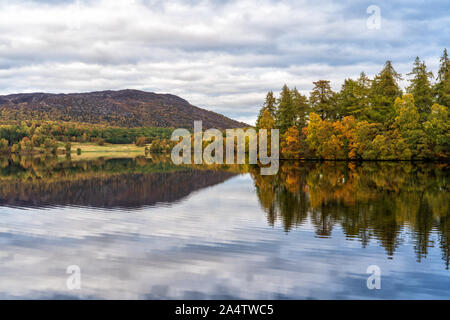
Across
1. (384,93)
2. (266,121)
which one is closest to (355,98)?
(384,93)

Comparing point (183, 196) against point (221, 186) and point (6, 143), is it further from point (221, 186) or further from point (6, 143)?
point (6, 143)

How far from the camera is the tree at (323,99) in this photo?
284 ft

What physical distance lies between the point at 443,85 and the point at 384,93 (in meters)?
10.7

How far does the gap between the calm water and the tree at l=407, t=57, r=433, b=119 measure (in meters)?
53.9

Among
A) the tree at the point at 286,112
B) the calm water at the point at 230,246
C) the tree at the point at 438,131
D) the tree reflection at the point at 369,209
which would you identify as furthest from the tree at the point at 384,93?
the calm water at the point at 230,246

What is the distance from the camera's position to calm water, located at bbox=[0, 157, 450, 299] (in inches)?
420

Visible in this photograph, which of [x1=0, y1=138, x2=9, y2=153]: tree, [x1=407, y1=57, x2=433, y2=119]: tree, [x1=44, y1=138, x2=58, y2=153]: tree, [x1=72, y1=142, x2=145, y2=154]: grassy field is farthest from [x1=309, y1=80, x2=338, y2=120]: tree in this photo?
[x1=0, y1=138, x2=9, y2=153]: tree

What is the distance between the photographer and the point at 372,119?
261 ft

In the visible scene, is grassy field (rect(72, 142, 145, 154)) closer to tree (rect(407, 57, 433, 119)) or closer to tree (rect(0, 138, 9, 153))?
tree (rect(0, 138, 9, 153))

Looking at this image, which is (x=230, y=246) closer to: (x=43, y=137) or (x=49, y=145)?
(x=49, y=145)

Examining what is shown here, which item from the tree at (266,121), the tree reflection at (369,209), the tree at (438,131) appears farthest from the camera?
the tree at (266,121)

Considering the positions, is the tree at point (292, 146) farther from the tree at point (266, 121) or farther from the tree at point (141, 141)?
the tree at point (141, 141)

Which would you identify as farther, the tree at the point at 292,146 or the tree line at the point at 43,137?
the tree line at the point at 43,137

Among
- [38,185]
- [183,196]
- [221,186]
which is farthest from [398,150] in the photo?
[38,185]
